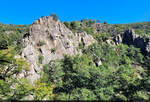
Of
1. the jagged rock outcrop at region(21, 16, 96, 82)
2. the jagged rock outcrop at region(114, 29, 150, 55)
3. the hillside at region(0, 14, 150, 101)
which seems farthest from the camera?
the jagged rock outcrop at region(114, 29, 150, 55)

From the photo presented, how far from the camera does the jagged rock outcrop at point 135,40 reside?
61.6m

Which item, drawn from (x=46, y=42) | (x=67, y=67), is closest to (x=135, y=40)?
(x=67, y=67)

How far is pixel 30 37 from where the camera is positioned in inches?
1690

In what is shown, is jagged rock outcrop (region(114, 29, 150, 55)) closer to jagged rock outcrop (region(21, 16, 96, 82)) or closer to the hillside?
the hillside

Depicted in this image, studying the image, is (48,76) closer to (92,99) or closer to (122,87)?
(92,99)

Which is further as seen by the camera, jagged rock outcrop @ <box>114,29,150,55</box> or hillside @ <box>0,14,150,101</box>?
jagged rock outcrop @ <box>114,29,150,55</box>

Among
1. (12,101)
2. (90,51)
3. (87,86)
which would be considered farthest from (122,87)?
(90,51)

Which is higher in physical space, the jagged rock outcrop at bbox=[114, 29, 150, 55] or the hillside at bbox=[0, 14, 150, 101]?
the jagged rock outcrop at bbox=[114, 29, 150, 55]

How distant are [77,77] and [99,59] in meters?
25.9

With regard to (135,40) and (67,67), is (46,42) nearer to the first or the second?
(67,67)

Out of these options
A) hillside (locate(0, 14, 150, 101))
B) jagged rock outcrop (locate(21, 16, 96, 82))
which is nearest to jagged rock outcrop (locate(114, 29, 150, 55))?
hillside (locate(0, 14, 150, 101))

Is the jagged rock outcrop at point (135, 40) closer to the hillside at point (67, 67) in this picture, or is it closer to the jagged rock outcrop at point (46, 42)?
the hillside at point (67, 67)

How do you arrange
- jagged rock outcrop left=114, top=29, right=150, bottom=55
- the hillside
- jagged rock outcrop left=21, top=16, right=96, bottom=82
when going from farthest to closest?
jagged rock outcrop left=114, top=29, right=150, bottom=55
jagged rock outcrop left=21, top=16, right=96, bottom=82
the hillside

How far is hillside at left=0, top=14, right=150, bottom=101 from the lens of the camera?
15.2m
